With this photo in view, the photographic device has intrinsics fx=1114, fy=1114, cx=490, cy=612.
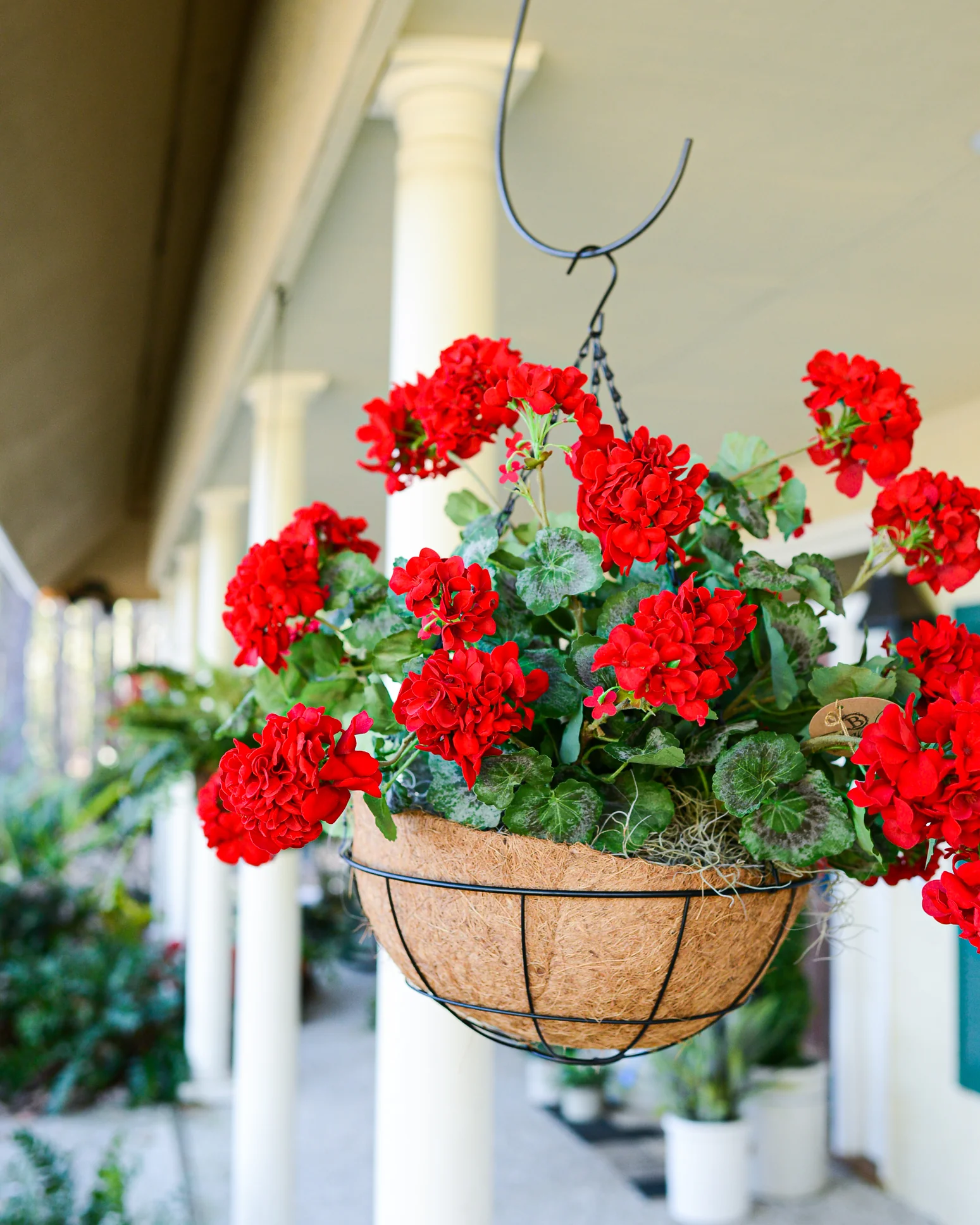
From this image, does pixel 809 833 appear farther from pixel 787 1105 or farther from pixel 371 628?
pixel 787 1105

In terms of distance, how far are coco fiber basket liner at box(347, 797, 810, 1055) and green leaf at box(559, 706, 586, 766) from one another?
0.20ft

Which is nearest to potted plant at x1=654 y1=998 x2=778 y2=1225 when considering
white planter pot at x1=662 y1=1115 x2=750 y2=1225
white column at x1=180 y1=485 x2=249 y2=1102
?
white planter pot at x1=662 y1=1115 x2=750 y2=1225

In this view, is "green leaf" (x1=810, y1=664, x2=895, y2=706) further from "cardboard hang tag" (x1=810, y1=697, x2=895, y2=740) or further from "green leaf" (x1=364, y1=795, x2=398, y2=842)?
"green leaf" (x1=364, y1=795, x2=398, y2=842)

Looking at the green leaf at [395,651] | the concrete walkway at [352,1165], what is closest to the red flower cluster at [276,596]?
the green leaf at [395,651]

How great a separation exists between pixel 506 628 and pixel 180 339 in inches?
165

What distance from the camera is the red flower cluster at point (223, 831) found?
2.46 ft

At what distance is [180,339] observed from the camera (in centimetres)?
464

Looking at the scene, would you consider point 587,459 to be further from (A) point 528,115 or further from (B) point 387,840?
(A) point 528,115

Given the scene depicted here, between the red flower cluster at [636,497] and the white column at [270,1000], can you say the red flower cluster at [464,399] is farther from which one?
the white column at [270,1000]

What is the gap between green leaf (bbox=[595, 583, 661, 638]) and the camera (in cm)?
75

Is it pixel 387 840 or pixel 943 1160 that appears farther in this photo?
pixel 943 1160

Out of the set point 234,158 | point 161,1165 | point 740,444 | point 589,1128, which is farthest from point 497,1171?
point 740,444

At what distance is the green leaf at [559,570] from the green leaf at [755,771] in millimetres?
145

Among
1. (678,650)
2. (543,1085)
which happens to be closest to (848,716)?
(678,650)
